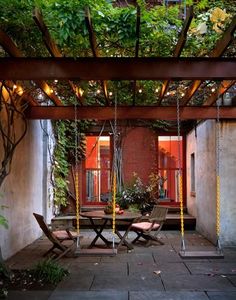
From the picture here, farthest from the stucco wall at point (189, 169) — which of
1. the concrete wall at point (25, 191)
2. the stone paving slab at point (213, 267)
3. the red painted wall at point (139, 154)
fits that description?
the stone paving slab at point (213, 267)

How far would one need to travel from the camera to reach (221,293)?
16.4ft

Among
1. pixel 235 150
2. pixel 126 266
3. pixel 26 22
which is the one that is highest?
pixel 26 22

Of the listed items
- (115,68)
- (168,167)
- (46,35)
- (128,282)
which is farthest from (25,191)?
(168,167)

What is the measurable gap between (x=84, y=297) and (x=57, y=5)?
3194 millimetres

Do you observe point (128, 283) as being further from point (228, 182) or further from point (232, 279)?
point (228, 182)

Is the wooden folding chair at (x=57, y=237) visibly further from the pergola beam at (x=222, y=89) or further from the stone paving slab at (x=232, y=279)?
the pergola beam at (x=222, y=89)

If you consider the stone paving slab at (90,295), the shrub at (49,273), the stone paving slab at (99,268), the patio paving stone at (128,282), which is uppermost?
the shrub at (49,273)

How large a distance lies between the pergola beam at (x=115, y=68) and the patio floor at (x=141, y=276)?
8.42 ft

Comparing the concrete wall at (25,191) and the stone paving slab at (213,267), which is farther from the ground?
the concrete wall at (25,191)

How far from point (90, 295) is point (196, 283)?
4.71ft

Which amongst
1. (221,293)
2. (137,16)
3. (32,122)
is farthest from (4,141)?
(221,293)

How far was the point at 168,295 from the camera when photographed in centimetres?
495

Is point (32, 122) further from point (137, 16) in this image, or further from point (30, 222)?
point (137, 16)

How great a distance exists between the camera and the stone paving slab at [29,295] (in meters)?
4.87
